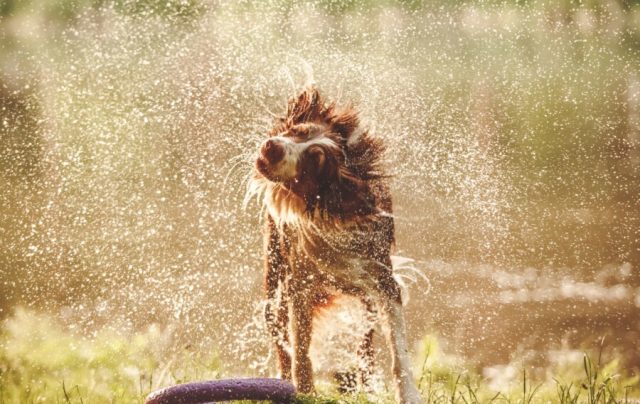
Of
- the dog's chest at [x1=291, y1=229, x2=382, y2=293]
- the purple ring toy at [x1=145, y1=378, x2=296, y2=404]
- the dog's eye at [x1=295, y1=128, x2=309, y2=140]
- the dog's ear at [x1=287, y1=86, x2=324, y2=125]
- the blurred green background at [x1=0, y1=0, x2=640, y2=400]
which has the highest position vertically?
the blurred green background at [x1=0, y1=0, x2=640, y2=400]

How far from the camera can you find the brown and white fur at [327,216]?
2918 mm

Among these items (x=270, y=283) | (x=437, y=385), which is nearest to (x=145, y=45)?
(x=270, y=283)

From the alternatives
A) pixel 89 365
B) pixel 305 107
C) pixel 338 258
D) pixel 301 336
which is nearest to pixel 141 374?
pixel 89 365

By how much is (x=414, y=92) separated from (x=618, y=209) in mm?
2399

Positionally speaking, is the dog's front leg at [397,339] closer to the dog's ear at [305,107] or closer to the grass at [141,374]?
the grass at [141,374]

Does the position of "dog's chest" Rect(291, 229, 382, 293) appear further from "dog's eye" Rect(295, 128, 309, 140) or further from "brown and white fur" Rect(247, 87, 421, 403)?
"dog's eye" Rect(295, 128, 309, 140)

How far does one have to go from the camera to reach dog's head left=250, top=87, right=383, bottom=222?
2.89 meters

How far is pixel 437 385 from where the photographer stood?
3627 millimetres

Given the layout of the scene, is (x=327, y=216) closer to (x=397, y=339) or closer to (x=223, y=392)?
(x=397, y=339)

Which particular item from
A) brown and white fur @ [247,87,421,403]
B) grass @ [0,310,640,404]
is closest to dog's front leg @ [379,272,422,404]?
brown and white fur @ [247,87,421,403]

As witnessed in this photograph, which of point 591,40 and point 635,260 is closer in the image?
point 635,260

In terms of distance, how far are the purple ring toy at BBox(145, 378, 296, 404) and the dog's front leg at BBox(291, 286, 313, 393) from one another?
2.16 ft

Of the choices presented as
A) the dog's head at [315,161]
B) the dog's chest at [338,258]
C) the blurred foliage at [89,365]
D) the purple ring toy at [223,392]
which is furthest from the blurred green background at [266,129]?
the purple ring toy at [223,392]

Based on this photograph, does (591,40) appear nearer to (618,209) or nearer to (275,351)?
(618,209)
